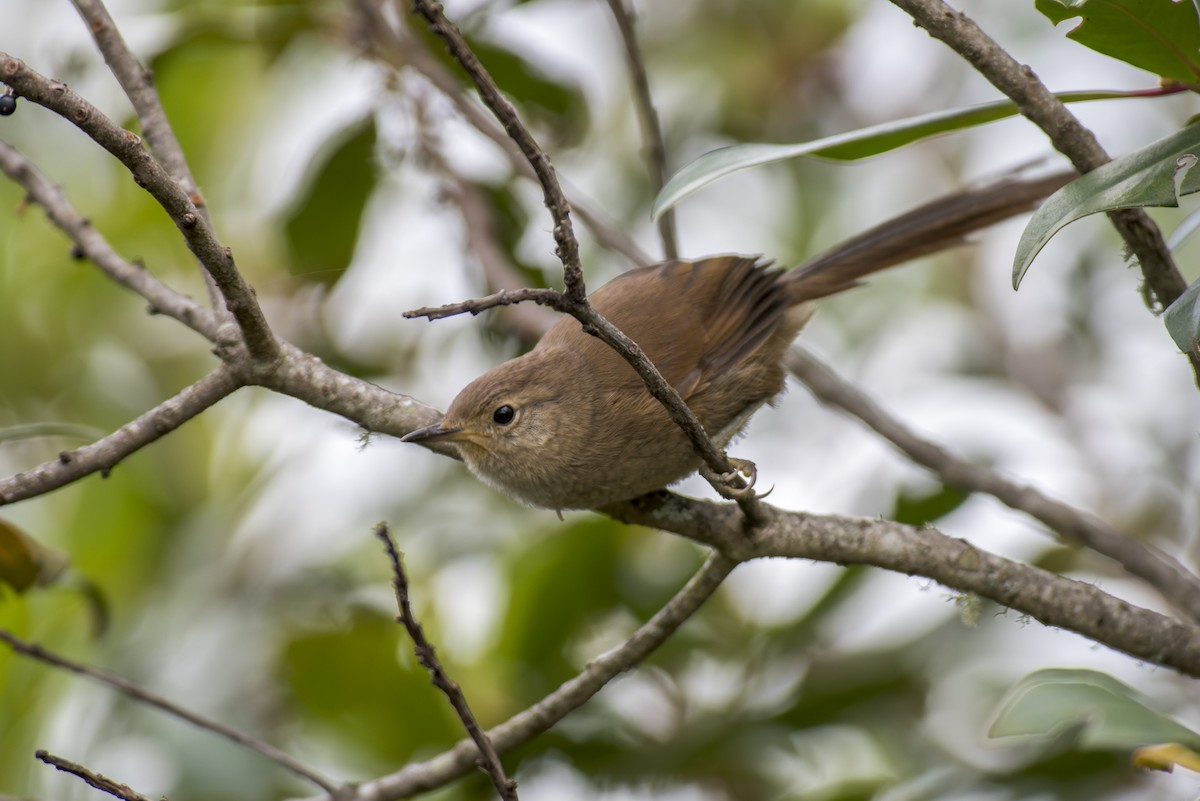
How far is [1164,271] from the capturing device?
2547 mm

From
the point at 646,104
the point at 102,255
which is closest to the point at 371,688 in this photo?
the point at 102,255

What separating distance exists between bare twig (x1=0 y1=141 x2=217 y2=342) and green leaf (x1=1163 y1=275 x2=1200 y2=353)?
6.53 ft

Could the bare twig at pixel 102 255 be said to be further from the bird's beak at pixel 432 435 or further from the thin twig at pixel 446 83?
the thin twig at pixel 446 83

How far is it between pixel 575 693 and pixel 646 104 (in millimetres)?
1909

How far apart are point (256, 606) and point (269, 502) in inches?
18.8

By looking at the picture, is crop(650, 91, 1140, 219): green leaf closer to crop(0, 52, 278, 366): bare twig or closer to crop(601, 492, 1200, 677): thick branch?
crop(601, 492, 1200, 677): thick branch

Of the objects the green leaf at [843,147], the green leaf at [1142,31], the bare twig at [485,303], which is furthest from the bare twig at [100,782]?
the green leaf at [1142,31]

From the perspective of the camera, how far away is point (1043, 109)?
2.37 meters

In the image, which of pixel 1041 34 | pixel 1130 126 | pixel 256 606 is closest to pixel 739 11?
pixel 1041 34

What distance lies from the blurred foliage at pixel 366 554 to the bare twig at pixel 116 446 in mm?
624

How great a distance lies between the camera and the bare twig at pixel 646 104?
3.65 m

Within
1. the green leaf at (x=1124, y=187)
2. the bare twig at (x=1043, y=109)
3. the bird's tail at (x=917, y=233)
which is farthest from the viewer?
the bird's tail at (x=917, y=233)

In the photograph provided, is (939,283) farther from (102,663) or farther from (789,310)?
(102,663)

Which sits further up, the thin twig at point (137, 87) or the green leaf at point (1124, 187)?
the thin twig at point (137, 87)
